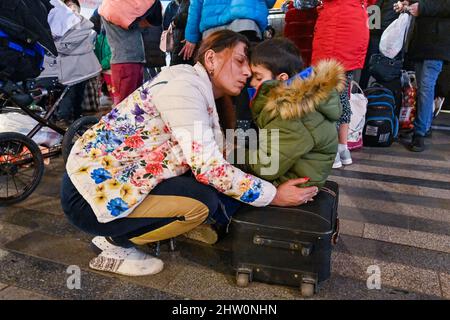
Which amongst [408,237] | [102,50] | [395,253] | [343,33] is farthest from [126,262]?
[102,50]

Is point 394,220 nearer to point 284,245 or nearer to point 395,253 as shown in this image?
point 395,253

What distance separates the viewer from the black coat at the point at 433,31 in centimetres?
343

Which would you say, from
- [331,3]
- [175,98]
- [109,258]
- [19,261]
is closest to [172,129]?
[175,98]

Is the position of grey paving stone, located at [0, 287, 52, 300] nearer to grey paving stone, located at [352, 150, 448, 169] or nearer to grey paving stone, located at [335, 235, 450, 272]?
grey paving stone, located at [335, 235, 450, 272]

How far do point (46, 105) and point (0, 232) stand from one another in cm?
260

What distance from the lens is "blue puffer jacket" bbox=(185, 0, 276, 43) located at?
265cm

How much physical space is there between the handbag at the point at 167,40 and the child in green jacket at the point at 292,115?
1762 millimetres

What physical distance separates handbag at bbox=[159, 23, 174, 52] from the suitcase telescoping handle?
2.23m

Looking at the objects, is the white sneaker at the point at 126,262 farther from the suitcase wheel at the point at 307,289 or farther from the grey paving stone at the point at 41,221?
the suitcase wheel at the point at 307,289

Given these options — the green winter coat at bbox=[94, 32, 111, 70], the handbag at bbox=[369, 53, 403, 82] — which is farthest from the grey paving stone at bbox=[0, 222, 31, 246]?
the handbag at bbox=[369, 53, 403, 82]

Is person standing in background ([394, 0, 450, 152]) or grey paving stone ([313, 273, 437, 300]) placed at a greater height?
person standing in background ([394, 0, 450, 152])

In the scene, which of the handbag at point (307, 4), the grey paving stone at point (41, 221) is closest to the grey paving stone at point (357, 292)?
the grey paving stone at point (41, 221)
